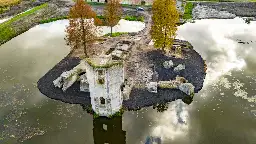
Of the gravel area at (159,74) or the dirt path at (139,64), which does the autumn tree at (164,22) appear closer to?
the gravel area at (159,74)

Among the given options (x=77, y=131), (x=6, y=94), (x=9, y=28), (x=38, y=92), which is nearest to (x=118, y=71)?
(x=77, y=131)

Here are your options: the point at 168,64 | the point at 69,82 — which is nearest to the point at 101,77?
the point at 69,82

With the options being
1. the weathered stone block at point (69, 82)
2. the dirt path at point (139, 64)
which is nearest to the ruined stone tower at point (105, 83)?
the weathered stone block at point (69, 82)

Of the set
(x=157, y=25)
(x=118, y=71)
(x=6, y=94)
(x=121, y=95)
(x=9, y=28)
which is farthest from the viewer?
(x=9, y=28)

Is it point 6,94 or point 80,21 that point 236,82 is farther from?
point 6,94

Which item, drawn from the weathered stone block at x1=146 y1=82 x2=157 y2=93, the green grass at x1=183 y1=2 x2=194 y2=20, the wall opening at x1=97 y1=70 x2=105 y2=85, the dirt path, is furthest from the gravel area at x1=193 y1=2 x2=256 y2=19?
the wall opening at x1=97 y1=70 x2=105 y2=85

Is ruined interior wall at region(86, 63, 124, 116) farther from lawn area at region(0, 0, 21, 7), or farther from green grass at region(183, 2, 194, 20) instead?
lawn area at region(0, 0, 21, 7)
